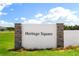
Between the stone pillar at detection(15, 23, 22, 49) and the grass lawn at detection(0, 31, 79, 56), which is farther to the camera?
the stone pillar at detection(15, 23, 22, 49)

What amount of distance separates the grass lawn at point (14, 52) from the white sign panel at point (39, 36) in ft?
0.47

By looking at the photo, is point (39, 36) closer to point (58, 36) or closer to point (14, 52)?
point (58, 36)

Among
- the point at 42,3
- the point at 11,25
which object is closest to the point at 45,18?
the point at 42,3

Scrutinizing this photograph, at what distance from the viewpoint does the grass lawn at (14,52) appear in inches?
182

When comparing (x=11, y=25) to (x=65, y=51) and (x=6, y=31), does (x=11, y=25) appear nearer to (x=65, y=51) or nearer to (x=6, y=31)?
(x=6, y=31)

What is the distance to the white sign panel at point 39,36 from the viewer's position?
4.76 meters

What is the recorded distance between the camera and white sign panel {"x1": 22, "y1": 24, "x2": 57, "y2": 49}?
4762mm

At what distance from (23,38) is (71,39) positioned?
81cm

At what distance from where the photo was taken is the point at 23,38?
482 cm

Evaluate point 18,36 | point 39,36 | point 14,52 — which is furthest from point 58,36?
point 14,52

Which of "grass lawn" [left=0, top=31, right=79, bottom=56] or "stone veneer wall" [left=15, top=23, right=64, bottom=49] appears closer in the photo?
"grass lawn" [left=0, top=31, right=79, bottom=56]

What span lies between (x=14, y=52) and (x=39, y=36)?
1.61 feet

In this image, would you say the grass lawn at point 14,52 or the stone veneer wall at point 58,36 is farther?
the stone veneer wall at point 58,36

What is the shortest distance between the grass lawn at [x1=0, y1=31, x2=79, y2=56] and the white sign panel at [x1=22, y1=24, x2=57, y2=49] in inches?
5.6
